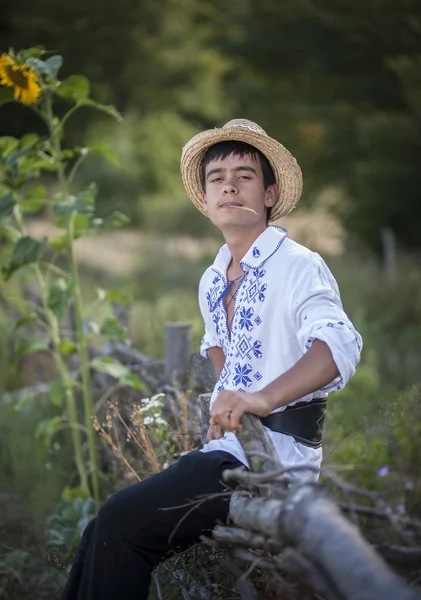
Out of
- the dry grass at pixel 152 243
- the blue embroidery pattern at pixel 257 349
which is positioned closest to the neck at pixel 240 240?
the blue embroidery pattern at pixel 257 349

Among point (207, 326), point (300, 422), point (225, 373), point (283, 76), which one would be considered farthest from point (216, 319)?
point (283, 76)

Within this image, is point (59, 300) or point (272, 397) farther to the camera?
point (59, 300)

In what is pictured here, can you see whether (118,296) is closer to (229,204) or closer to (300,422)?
(229,204)

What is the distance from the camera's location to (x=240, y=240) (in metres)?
2.98

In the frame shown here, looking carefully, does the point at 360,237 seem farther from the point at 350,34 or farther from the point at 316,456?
the point at 316,456

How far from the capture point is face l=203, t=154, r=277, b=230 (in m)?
2.93

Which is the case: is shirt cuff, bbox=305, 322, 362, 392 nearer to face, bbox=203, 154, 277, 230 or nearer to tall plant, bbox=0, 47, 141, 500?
face, bbox=203, 154, 277, 230

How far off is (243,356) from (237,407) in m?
0.43

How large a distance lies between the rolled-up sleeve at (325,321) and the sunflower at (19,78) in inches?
85.1

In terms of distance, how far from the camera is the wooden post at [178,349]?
5039 mm

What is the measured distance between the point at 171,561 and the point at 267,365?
776 mm

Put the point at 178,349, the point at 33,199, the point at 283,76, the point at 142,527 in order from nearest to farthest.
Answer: the point at 142,527, the point at 33,199, the point at 178,349, the point at 283,76

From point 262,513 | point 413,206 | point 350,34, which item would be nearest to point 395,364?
point 262,513

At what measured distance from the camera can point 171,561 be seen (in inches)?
116
